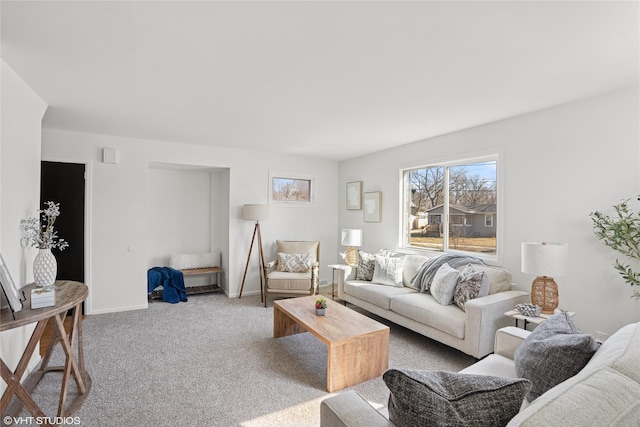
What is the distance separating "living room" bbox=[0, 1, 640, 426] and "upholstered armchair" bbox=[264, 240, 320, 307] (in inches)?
16.6

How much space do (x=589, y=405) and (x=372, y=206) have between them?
14.5 ft

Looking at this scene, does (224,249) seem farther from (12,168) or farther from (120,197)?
(12,168)

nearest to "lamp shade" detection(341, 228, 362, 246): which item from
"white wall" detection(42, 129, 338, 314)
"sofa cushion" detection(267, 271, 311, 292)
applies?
"sofa cushion" detection(267, 271, 311, 292)

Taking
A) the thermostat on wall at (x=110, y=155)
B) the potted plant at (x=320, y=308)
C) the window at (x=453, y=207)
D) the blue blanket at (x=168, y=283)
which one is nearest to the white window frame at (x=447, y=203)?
the window at (x=453, y=207)

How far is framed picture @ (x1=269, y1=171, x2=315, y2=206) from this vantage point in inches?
218

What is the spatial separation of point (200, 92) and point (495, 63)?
2294mm

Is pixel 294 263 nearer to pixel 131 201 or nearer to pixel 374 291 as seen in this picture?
pixel 374 291

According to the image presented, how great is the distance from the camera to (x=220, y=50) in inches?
80.8

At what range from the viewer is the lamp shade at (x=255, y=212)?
4.89 meters

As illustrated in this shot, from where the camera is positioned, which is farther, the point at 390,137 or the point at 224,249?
the point at 224,249

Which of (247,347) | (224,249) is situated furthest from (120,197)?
(247,347)

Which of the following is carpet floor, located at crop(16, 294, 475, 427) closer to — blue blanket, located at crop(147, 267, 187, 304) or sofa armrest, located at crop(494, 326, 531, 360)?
blue blanket, located at crop(147, 267, 187, 304)

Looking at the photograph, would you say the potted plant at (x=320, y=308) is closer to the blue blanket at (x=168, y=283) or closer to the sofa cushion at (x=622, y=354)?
the sofa cushion at (x=622, y=354)

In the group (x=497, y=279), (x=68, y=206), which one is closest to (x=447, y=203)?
(x=497, y=279)
